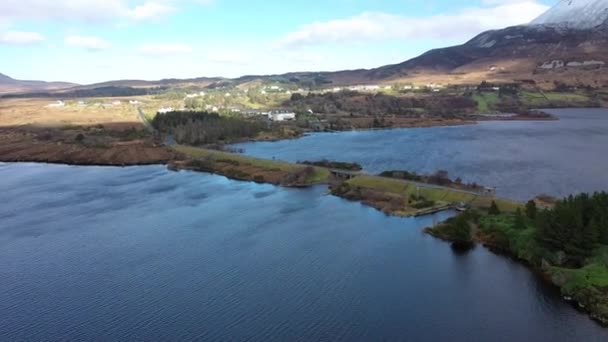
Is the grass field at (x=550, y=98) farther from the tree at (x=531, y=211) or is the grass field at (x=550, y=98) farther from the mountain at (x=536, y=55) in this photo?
the tree at (x=531, y=211)

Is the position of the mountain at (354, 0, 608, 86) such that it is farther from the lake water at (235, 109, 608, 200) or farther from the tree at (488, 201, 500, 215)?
the tree at (488, 201, 500, 215)

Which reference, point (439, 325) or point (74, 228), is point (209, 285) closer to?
point (439, 325)

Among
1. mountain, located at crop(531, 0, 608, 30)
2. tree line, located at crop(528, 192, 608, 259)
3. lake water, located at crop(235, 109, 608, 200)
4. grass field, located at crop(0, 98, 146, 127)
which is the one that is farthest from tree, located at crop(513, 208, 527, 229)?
mountain, located at crop(531, 0, 608, 30)

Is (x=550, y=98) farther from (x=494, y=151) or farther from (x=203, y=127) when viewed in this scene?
(x=203, y=127)

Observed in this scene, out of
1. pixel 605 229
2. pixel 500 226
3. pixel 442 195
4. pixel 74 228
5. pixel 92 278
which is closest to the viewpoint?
pixel 605 229

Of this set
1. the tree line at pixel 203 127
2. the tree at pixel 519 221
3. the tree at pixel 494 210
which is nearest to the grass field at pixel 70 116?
the tree line at pixel 203 127

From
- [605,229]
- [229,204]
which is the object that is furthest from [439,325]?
[229,204]
